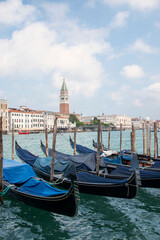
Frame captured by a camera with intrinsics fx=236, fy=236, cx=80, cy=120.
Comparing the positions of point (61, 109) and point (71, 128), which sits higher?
point (61, 109)

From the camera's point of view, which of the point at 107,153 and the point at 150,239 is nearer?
the point at 150,239

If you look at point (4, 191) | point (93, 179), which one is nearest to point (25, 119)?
point (4, 191)

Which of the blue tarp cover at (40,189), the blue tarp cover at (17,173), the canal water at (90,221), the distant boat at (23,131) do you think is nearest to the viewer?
the canal water at (90,221)

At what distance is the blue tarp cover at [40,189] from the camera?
15.7 ft

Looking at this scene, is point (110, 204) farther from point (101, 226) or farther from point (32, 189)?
point (32, 189)

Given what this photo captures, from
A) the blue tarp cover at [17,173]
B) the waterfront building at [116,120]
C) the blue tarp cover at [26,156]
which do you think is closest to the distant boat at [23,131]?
the blue tarp cover at [26,156]

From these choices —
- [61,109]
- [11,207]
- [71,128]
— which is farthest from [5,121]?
[11,207]

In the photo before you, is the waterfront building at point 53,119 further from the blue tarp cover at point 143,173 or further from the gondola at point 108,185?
the gondola at point 108,185

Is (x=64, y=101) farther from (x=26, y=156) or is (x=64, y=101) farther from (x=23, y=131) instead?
(x=26, y=156)

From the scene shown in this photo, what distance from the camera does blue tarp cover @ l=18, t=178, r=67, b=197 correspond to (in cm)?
478

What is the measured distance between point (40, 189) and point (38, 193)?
0.11 m

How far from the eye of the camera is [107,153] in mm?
11031

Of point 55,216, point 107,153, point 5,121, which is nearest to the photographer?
point 55,216

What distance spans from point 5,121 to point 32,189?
45482mm
